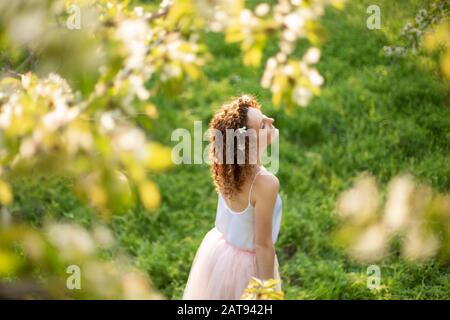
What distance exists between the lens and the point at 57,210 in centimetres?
457

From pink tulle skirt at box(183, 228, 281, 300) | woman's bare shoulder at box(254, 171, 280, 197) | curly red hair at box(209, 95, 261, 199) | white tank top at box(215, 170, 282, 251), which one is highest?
curly red hair at box(209, 95, 261, 199)

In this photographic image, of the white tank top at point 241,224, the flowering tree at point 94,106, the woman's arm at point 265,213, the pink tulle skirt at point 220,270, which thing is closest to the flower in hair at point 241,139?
the woman's arm at point 265,213

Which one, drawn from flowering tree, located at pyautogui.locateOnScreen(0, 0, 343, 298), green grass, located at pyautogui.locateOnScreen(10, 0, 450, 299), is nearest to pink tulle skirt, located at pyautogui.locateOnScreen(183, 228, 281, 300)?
green grass, located at pyautogui.locateOnScreen(10, 0, 450, 299)

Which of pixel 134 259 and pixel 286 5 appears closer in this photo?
pixel 286 5

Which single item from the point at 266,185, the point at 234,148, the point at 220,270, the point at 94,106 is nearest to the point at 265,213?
the point at 266,185

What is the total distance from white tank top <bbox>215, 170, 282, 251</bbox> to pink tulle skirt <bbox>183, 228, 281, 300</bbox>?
0.11 ft

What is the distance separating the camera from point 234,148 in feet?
7.72

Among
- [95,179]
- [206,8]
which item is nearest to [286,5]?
[206,8]

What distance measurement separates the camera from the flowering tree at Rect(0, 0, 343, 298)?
2.84 feet

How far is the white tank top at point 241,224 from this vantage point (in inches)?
98.3

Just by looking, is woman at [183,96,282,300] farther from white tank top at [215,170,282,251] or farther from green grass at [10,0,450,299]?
green grass at [10,0,450,299]

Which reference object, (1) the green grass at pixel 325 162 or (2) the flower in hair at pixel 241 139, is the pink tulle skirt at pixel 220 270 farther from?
(1) the green grass at pixel 325 162
